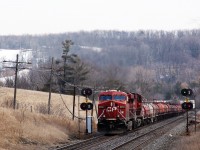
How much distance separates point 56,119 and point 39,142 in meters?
8.03

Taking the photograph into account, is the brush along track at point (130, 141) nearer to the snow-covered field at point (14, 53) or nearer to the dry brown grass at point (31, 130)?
the dry brown grass at point (31, 130)

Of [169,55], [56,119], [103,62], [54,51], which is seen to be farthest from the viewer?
A: [54,51]

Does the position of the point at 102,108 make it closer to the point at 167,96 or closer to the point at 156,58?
the point at 156,58

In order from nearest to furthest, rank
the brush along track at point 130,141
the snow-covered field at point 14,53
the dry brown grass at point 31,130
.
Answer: the dry brown grass at point 31,130, the brush along track at point 130,141, the snow-covered field at point 14,53

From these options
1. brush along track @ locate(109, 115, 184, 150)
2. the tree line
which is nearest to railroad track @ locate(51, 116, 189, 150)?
brush along track @ locate(109, 115, 184, 150)

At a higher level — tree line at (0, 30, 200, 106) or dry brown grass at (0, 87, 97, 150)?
tree line at (0, 30, 200, 106)

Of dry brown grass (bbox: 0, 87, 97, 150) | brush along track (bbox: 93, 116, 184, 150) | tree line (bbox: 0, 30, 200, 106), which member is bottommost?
brush along track (bbox: 93, 116, 184, 150)

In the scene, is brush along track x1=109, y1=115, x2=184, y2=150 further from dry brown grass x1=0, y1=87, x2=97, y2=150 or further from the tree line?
the tree line

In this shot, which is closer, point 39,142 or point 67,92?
point 39,142

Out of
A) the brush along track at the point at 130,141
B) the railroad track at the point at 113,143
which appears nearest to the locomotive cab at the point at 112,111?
the brush along track at the point at 130,141

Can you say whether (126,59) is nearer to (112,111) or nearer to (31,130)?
(112,111)

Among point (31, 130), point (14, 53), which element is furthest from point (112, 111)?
point (14, 53)

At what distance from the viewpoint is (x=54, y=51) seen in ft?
367

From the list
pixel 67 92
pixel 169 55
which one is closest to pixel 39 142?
pixel 169 55
